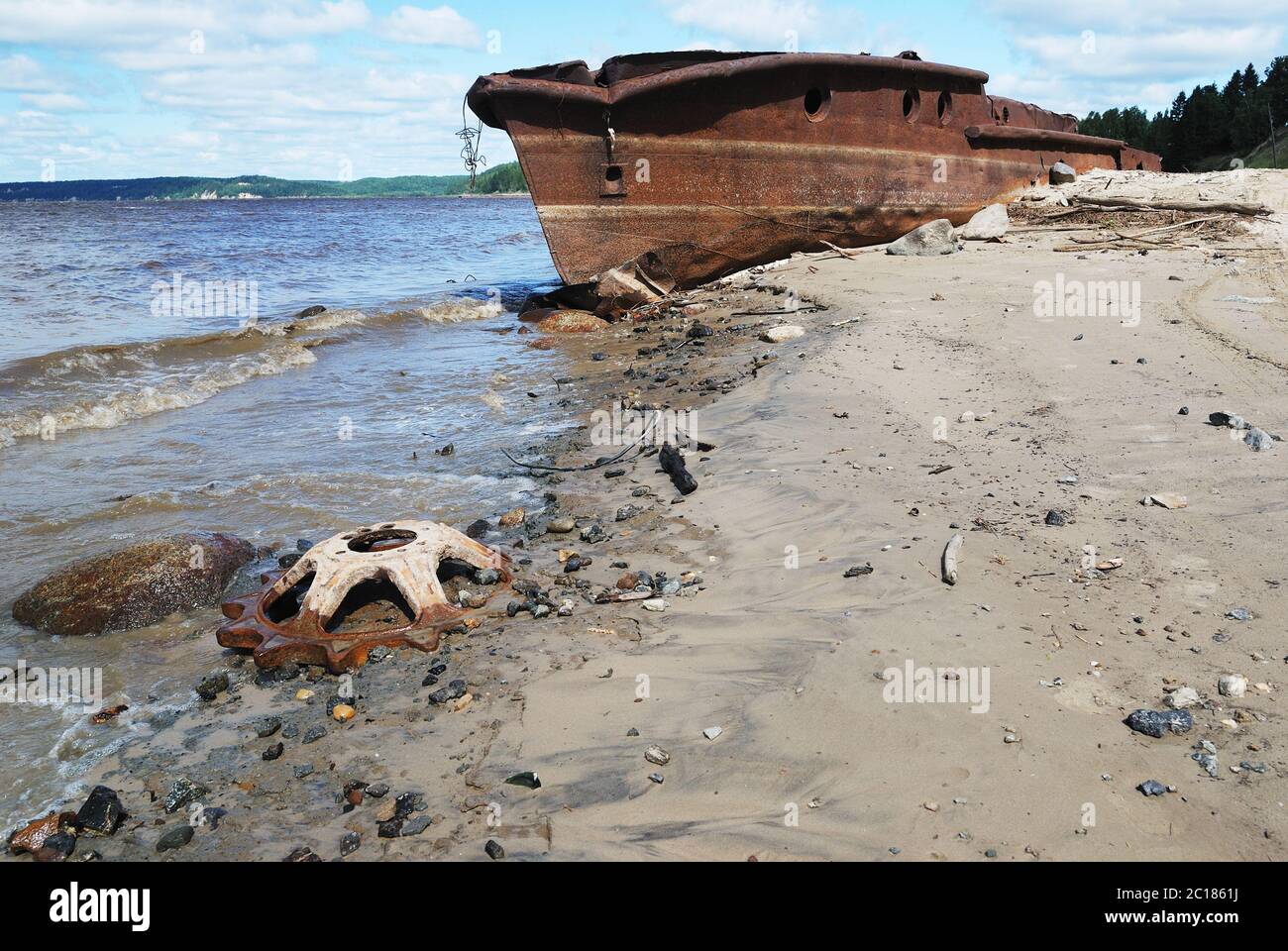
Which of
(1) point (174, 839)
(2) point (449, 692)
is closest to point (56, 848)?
(1) point (174, 839)

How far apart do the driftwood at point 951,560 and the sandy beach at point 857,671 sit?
0.15ft

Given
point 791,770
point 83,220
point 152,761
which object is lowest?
point 152,761

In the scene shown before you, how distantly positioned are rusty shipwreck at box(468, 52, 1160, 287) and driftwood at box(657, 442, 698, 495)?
6314 mm

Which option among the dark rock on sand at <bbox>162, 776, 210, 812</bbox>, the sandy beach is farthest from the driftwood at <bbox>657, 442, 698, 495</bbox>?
the dark rock on sand at <bbox>162, 776, 210, 812</bbox>

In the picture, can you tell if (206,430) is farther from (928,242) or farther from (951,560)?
(928,242)

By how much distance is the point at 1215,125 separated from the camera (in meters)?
37.8

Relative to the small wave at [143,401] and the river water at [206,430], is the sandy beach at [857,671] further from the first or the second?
the small wave at [143,401]

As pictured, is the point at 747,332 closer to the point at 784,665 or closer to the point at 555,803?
the point at 784,665

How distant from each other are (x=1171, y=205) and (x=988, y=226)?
267cm

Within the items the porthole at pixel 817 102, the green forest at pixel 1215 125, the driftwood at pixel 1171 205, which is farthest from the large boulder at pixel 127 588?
the green forest at pixel 1215 125
